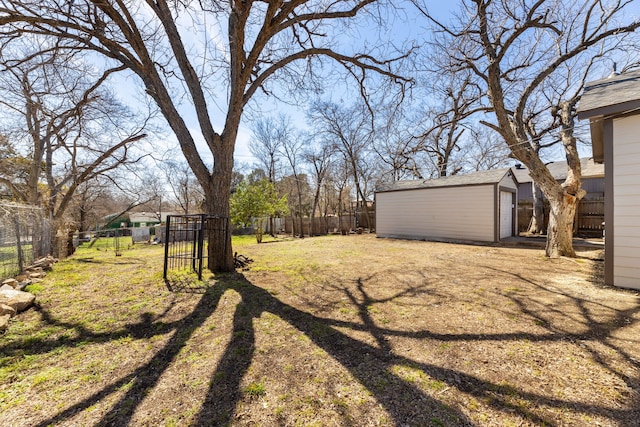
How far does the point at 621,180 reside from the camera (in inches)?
155

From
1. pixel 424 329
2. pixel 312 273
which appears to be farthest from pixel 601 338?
pixel 312 273

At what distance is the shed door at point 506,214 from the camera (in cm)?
1052

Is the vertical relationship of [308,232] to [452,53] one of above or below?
below

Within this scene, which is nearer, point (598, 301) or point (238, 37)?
point (598, 301)

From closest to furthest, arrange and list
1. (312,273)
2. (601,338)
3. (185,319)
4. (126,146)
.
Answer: (601,338) → (185,319) → (312,273) → (126,146)

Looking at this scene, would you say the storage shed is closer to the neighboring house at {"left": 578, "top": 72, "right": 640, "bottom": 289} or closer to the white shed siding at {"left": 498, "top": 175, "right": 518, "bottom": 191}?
the white shed siding at {"left": 498, "top": 175, "right": 518, "bottom": 191}

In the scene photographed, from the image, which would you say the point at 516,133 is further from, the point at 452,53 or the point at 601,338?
the point at 601,338

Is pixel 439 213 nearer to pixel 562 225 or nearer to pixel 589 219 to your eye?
pixel 562 225

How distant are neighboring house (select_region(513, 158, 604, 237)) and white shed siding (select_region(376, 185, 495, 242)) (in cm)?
361

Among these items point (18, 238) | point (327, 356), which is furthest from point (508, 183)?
point (18, 238)

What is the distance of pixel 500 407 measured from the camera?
64.4 inches

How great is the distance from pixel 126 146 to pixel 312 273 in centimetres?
1011

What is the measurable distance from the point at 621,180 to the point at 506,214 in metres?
8.07

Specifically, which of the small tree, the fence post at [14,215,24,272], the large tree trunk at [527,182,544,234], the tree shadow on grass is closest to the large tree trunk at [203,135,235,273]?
the tree shadow on grass
